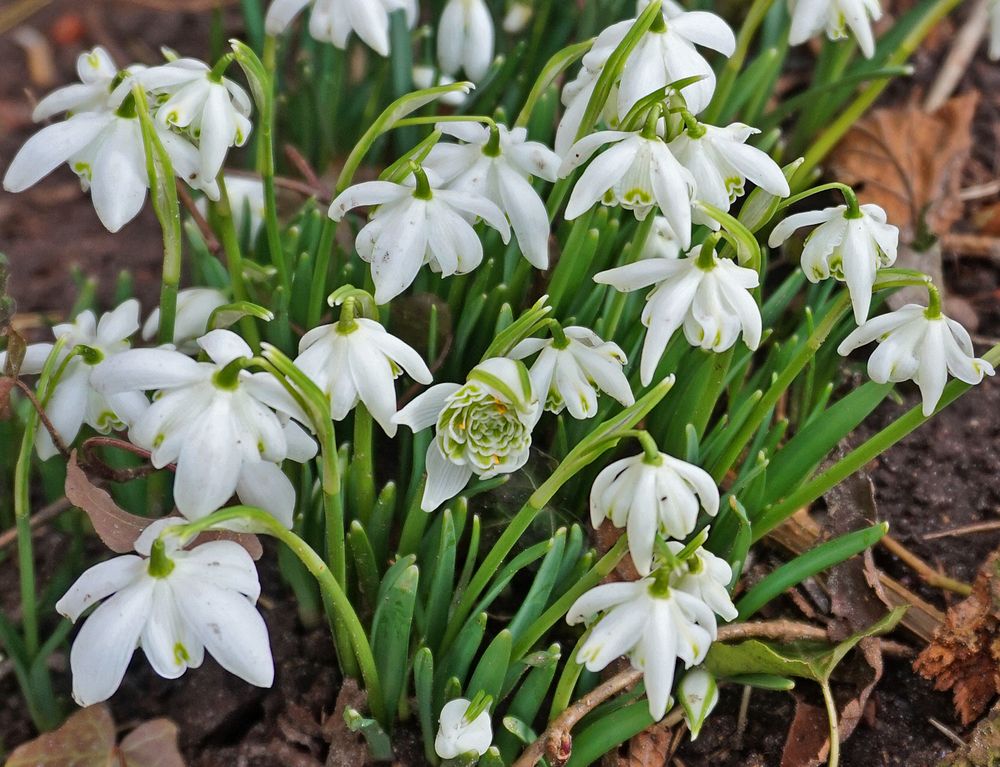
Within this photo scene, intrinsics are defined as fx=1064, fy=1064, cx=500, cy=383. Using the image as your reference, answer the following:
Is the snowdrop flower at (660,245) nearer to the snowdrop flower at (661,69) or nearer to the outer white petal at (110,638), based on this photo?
the snowdrop flower at (661,69)

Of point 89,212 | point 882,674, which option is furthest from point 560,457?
point 89,212

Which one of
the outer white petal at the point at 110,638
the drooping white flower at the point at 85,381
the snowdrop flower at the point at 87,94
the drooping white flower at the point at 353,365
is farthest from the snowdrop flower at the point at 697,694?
the snowdrop flower at the point at 87,94

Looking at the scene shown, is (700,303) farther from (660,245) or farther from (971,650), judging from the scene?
(971,650)

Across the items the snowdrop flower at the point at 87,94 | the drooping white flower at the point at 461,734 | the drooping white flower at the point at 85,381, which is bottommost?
the drooping white flower at the point at 461,734

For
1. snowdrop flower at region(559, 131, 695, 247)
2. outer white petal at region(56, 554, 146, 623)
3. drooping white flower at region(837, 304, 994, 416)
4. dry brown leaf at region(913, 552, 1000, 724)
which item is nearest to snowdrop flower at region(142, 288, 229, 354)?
outer white petal at region(56, 554, 146, 623)

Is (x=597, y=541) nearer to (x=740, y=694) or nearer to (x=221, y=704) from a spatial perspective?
(x=740, y=694)
